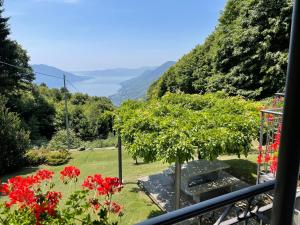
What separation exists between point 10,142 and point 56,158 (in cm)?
194

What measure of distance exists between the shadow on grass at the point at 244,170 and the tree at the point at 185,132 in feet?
6.18

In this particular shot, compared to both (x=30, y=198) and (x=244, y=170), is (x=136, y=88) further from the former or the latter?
(x=30, y=198)

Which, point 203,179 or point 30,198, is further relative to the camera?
point 203,179

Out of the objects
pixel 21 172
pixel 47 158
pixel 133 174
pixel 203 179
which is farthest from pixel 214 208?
pixel 47 158

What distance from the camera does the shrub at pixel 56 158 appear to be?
11.4m

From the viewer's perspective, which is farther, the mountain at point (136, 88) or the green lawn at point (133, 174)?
the mountain at point (136, 88)

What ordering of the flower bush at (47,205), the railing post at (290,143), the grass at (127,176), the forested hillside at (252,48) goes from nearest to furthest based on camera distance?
the railing post at (290,143)
the flower bush at (47,205)
the grass at (127,176)
the forested hillside at (252,48)

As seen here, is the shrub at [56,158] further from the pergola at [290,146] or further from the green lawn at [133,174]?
the pergola at [290,146]

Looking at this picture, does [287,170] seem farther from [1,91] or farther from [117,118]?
[1,91]

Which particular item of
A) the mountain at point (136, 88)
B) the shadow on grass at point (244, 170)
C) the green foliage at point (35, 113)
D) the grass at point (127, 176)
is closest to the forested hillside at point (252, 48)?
the shadow on grass at point (244, 170)

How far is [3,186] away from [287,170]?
8.35ft

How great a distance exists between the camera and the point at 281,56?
11328mm

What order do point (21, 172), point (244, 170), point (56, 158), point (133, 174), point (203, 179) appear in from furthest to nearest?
point (56, 158) → point (21, 172) → point (133, 174) → point (244, 170) → point (203, 179)

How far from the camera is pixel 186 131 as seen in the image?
16.5 feet
